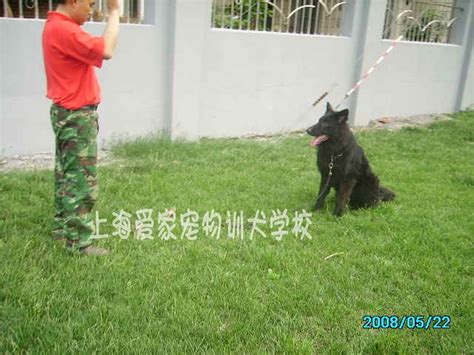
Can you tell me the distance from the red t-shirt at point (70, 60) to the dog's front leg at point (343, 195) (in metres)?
2.38

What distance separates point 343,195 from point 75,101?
2560mm

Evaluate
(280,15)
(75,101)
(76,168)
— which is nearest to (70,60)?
(75,101)

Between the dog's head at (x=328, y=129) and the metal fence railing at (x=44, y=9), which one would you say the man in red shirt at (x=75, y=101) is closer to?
the dog's head at (x=328, y=129)

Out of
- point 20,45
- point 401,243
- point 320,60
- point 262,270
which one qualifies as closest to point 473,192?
point 401,243

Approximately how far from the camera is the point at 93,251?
342cm

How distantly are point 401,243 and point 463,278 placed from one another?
612 millimetres

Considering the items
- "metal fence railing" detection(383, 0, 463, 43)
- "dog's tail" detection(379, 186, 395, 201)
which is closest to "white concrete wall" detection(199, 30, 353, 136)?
"metal fence railing" detection(383, 0, 463, 43)

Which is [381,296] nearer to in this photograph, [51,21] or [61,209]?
[61,209]

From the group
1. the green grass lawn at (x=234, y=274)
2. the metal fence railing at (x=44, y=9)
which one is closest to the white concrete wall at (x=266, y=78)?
the metal fence railing at (x=44, y=9)

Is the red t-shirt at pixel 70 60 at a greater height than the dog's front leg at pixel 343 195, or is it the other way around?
the red t-shirt at pixel 70 60

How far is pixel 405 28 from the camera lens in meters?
9.77

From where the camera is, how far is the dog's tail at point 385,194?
4867 millimetres

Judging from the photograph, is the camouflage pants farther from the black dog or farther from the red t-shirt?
the black dog

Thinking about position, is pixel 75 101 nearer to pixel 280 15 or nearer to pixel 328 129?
pixel 328 129
